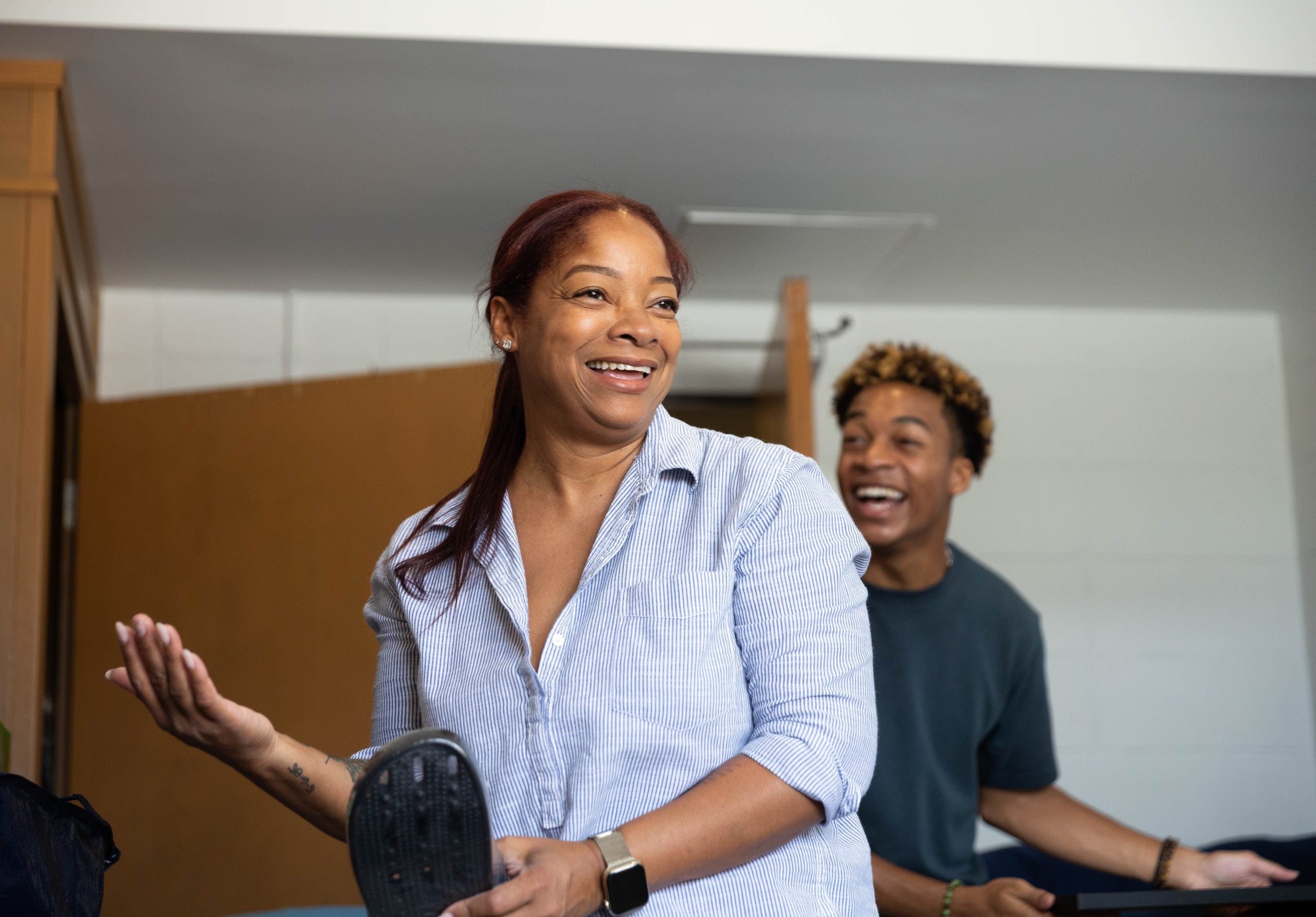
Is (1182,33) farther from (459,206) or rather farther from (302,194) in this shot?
(302,194)

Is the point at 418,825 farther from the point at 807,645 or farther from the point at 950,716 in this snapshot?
the point at 950,716

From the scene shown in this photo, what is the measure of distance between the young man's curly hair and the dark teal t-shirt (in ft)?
1.03

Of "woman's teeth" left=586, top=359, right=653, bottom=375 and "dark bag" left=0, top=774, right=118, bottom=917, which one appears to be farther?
"woman's teeth" left=586, top=359, right=653, bottom=375

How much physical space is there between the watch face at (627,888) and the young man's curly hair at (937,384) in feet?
4.86

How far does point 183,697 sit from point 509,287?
532 millimetres

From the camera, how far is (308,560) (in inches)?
120

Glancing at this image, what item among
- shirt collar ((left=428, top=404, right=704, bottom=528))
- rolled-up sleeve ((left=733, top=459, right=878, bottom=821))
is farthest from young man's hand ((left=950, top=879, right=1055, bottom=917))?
shirt collar ((left=428, top=404, right=704, bottom=528))

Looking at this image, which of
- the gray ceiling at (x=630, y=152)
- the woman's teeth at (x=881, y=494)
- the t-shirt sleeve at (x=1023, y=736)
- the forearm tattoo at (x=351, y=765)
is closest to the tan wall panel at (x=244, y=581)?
the gray ceiling at (x=630, y=152)

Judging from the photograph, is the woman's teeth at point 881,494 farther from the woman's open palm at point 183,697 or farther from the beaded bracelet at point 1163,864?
the woman's open palm at point 183,697

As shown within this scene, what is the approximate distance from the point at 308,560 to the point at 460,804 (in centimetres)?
220

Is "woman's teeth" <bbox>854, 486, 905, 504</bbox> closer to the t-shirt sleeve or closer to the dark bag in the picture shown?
the t-shirt sleeve

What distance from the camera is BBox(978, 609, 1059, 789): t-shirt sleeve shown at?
86.1 inches

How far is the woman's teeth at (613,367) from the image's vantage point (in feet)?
4.34

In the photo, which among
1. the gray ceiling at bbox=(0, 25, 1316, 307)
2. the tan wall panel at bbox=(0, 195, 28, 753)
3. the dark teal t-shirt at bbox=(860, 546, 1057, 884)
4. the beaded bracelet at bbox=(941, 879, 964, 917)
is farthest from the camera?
the gray ceiling at bbox=(0, 25, 1316, 307)
